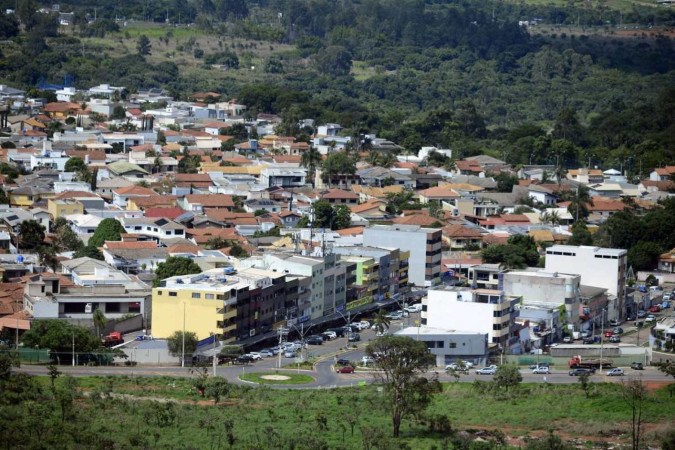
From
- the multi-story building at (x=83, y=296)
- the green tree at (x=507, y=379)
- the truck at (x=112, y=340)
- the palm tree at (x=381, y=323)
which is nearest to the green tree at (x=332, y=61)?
the palm tree at (x=381, y=323)

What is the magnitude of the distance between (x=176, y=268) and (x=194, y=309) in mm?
5948

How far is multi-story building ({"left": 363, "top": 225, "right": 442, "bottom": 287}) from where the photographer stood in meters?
53.2

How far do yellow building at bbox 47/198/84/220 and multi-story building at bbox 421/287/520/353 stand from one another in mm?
18664

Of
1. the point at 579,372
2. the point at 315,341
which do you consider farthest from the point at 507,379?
the point at 315,341

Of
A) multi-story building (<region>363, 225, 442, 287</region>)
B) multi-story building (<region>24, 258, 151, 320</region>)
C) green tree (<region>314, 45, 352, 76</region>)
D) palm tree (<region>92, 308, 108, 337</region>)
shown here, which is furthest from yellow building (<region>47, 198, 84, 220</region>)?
green tree (<region>314, 45, 352, 76</region>)

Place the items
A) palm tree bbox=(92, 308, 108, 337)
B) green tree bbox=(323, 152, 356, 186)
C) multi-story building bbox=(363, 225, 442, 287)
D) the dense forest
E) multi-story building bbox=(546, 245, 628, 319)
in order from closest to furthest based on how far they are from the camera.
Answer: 1. palm tree bbox=(92, 308, 108, 337)
2. multi-story building bbox=(546, 245, 628, 319)
3. multi-story building bbox=(363, 225, 442, 287)
4. green tree bbox=(323, 152, 356, 186)
5. the dense forest

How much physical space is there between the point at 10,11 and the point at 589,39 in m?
50.4

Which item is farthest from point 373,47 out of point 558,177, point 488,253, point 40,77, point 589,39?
point 488,253

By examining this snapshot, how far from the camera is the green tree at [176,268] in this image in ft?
156

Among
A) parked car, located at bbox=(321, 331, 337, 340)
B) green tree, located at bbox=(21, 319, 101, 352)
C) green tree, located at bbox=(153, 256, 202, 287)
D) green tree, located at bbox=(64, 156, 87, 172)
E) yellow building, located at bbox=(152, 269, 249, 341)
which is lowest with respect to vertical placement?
parked car, located at bbox=(321, 331, 337, 340)

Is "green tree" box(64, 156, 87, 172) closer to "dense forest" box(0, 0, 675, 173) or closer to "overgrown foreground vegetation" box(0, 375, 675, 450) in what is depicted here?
"dense forest" box(0, 0, 675, 173)

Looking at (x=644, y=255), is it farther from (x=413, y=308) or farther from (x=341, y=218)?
(x=413, y=308)

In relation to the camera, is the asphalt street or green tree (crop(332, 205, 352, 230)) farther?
green tree (crop(332, 205, 352, 230))

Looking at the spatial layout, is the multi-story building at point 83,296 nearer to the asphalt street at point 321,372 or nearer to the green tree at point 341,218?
the asphalt street at point 321,372
